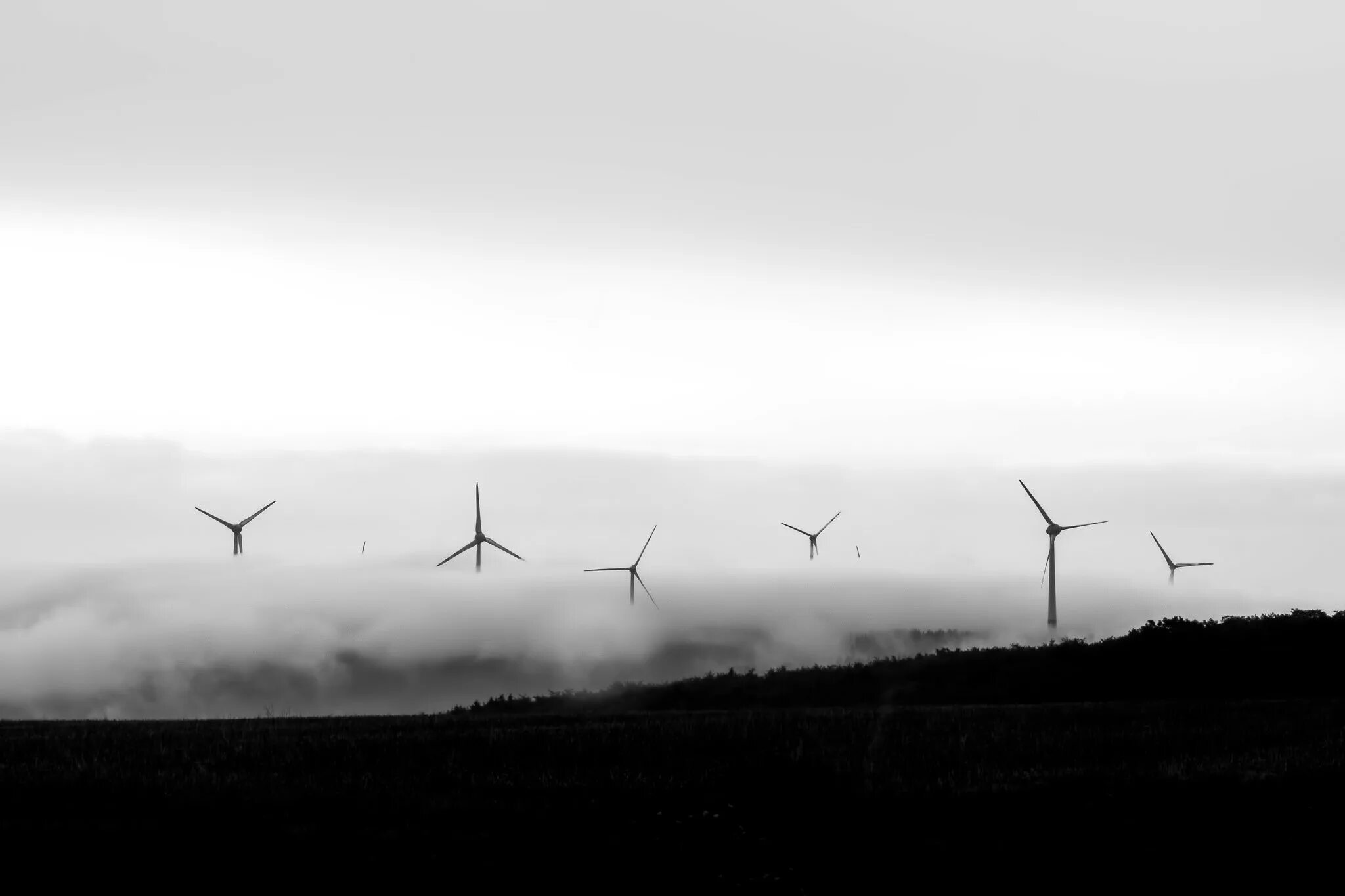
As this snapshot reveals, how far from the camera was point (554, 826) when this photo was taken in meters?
28.9

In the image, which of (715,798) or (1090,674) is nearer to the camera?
(715,798)

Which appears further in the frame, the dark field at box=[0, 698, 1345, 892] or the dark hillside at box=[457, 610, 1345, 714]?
the dark hillside at box=[457, 610, 1345, 714]

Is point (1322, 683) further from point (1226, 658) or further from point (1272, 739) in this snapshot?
point (1272, 739)

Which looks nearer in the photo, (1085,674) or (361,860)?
(361,860)

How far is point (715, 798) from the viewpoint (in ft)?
101

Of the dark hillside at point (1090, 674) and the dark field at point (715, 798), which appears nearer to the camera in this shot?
the dark field at point (715, 798)

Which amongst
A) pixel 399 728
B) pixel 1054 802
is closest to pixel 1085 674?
pixel 399 728

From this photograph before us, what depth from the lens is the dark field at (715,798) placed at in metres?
26.2

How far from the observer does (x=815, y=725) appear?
49.2m

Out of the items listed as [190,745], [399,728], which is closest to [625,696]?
[399,728]

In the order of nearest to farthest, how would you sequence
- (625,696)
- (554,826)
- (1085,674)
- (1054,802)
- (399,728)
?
(554,826)
(1054,802)
(399,728)
(1085,674)
(625,696)

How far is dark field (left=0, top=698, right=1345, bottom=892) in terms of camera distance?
26.2 metres

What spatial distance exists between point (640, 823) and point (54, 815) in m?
12.2

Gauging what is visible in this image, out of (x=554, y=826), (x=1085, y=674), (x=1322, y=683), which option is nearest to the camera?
(x=554, y=826)
